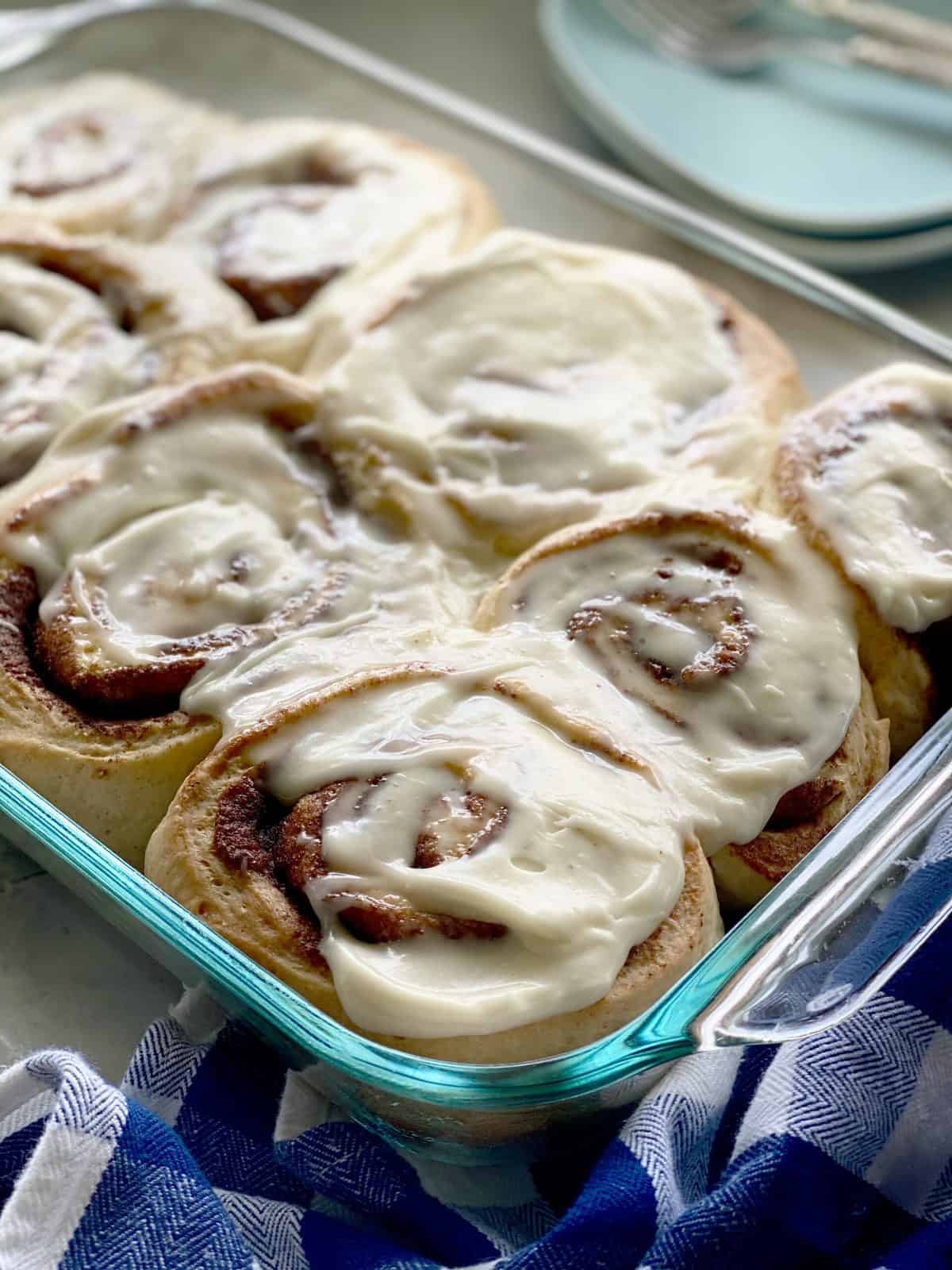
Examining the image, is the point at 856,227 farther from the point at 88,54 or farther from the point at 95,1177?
the point at 95,1177

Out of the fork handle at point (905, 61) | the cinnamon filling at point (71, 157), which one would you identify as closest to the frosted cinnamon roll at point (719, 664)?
the cinnamon filling at point (71, 157)

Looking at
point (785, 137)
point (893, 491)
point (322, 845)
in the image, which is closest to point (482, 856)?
point (322, 845)

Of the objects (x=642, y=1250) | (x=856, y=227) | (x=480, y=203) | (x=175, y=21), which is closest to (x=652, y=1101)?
(x=642, y=1250)

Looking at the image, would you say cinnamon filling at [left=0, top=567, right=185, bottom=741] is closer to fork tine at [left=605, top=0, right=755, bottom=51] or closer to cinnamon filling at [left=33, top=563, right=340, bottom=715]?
cinnamon filling at [left=33, top=563, right=340, bottom=715]

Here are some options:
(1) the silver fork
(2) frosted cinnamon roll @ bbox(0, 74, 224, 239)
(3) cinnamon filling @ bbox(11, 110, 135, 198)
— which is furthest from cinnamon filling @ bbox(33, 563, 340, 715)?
(1) the silver fork

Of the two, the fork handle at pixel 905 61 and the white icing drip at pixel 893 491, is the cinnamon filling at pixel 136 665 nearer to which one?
the white icing drip at pixel 893 491

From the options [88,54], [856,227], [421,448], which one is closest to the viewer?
[421,448]
